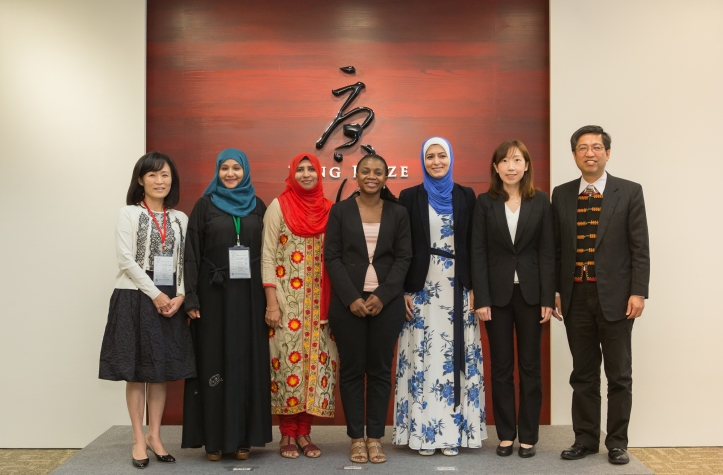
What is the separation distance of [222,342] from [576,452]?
1.88 meters

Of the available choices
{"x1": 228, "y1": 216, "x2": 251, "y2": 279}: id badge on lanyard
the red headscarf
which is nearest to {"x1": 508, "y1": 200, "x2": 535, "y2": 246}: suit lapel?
the red headscarf

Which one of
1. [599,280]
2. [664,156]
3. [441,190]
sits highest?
[664,156]

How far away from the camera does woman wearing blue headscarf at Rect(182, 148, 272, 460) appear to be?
128 inches

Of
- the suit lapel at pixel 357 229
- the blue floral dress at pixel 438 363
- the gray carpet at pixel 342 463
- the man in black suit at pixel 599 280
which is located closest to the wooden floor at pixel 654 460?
the gray carpet at pixel 342 463

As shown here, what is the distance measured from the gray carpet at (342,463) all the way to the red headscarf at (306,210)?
739mm

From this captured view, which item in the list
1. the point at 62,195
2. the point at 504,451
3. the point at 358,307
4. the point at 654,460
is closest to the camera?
the point at 358,307

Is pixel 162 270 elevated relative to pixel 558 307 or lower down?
elevated

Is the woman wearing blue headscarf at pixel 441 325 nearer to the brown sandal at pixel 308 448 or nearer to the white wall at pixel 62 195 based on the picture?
the brown sandal at pixel 308 448

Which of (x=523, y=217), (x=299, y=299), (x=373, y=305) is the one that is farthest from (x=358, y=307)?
(x=523, y=217)

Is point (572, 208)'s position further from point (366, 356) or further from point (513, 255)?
point (366, 356)

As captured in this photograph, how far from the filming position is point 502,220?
→ 3.27 meters

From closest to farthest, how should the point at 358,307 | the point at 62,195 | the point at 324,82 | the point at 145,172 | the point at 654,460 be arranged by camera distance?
the point at 358,307
the point at 145,172
the point at 654,460
the point at 62,195
the point at 324,82

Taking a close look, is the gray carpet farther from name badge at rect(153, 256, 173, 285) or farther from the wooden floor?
name badge at rect(153, 256, 173, 285)

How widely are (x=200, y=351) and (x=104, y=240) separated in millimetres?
1344
